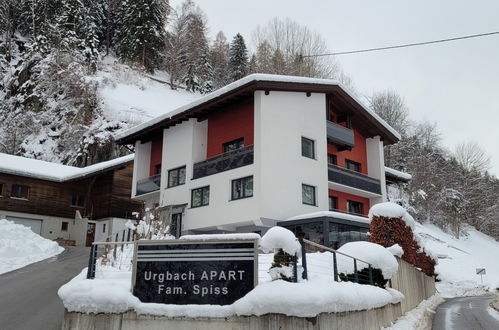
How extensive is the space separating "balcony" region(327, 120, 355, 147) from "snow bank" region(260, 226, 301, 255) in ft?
60.8

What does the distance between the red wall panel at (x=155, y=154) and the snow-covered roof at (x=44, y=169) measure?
13.4ft

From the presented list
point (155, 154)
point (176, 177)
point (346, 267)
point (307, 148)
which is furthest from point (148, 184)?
point (346, 267)

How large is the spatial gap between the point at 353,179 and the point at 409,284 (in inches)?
443

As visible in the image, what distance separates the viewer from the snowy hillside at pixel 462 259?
33.6 meters

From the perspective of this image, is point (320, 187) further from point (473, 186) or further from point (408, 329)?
point (473, 186)

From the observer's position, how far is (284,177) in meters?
22.7

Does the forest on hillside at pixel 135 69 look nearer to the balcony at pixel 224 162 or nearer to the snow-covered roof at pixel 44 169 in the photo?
the snow-covered roof at pixel 44 169

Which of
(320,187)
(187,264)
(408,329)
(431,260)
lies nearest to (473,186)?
(431,260)

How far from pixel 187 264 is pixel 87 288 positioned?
1.89 meters

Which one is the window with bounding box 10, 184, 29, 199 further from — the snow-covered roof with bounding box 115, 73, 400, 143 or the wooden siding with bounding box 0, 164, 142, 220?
the snow-covered roof with bounding box 115, 73, 400, 143

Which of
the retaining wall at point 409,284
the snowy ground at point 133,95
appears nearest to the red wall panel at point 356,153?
the retaining wall at point 409,284

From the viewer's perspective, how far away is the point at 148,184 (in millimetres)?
29703

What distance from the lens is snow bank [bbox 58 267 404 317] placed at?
22.4 ft

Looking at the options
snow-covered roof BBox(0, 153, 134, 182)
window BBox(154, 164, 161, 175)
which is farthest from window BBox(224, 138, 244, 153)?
snow-covered roof BBox(0, 153, 134, 182)
